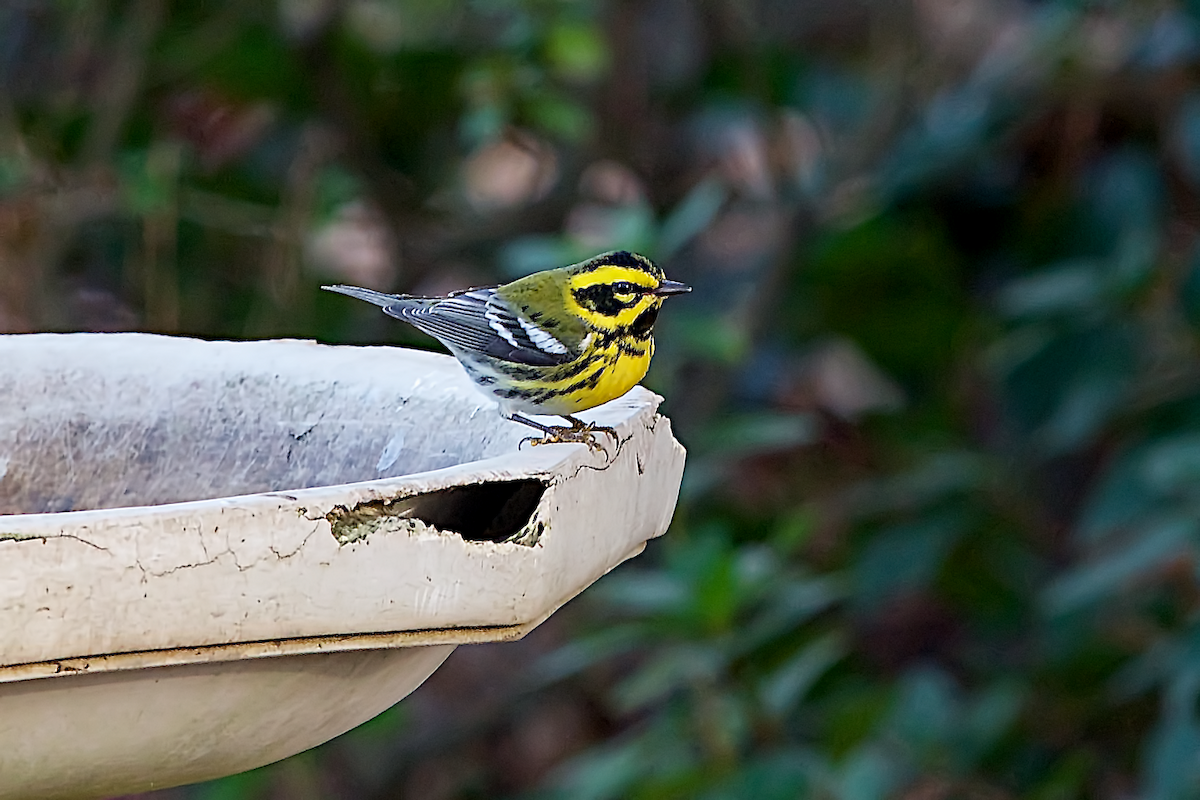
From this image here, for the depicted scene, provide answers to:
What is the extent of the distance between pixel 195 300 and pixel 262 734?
2809 millimetres

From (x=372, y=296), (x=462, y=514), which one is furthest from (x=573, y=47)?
(x=462, y=514)

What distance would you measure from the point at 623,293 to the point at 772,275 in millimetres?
1180

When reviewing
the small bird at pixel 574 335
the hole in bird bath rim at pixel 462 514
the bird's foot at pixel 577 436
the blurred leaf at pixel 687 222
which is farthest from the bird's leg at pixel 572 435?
the blurred leaf at pixel 687 222

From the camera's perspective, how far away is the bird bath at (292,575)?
1151mm

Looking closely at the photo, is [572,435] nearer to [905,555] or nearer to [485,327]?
[485,327]

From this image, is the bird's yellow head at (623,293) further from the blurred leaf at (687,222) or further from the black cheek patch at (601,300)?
the blurred leaf at (687,222)

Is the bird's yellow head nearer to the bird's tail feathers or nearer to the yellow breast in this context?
the yellow breast

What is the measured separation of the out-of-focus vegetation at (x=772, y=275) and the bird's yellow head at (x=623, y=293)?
0.43 meters

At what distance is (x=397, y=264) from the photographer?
158 inches

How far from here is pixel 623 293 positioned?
8.03 feet

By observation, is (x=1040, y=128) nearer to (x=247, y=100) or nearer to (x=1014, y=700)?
(x=1014, y=700)

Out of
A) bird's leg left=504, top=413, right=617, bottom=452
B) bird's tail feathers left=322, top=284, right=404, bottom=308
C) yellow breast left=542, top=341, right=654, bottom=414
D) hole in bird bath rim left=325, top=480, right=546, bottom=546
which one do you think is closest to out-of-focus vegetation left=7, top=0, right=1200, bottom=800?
yellow breast left=542, top=341, right=654, bottom=414

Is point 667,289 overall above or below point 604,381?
above

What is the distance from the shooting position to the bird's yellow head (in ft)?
7.95
